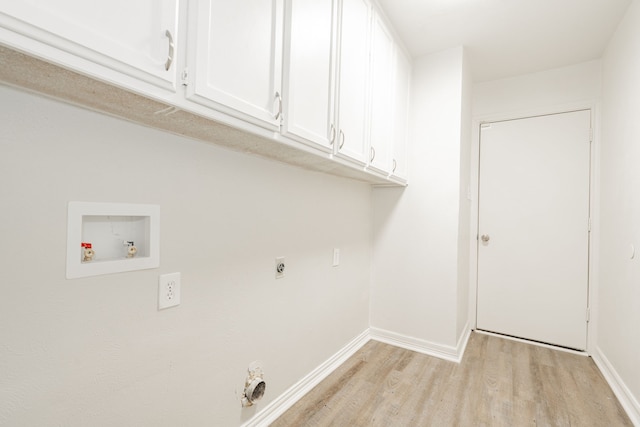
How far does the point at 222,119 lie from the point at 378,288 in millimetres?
2147

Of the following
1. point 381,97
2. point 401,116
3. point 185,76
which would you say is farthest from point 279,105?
point 401,116

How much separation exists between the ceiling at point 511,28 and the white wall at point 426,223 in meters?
0.23

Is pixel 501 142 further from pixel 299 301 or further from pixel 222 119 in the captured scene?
pixel 222 119

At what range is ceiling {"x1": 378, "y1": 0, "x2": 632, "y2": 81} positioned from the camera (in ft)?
6.17

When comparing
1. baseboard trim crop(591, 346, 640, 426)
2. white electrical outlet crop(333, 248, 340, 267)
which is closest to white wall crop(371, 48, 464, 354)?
white electrical outlet crop(333, 248, 340, 267)

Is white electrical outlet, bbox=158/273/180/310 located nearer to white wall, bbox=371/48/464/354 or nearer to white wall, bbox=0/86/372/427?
white wall, bbox=0/86/372/427

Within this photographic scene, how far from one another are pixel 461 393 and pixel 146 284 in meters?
1.93

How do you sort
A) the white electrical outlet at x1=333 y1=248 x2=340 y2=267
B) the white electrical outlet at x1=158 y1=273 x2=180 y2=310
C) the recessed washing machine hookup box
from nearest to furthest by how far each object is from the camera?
the recessed washing machine hookup box, the white electrical outlet at x1=158 y1=273 x2=180 y2=310, the white electrical outlet at x1=333 y1=248 x2=340 y2=267

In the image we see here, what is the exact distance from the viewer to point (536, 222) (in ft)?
8.84

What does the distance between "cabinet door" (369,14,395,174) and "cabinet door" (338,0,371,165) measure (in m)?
0.12

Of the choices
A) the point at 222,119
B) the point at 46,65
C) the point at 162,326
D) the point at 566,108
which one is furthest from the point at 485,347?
the point at 46,65

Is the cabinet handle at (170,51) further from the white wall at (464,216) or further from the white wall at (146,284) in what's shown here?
the white wall at (464,216)

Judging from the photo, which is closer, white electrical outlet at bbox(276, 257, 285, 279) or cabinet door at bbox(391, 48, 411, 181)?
white electrical outlet at bbox(276, 257, 285, 279)

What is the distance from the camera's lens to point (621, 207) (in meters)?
1.98
